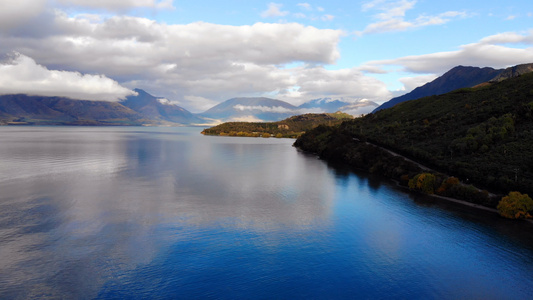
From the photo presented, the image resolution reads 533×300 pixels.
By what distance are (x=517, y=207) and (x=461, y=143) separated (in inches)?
1476

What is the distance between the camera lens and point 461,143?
91.4m

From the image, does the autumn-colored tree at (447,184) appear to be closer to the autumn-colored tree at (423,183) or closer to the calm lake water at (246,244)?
the autumn-colored tree at (423,183)

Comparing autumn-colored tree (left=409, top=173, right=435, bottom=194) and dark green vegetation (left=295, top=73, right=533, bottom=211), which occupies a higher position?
dark green vegetation (left=295, top=73, right=533, bottom=211)

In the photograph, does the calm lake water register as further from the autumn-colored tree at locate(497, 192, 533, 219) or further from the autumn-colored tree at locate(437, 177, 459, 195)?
the autumn-colored tree at locate(437, 177, 459, 195)

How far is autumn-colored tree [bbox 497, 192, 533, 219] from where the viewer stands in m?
57.2

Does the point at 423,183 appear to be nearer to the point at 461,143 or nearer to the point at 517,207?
the point at 517,207

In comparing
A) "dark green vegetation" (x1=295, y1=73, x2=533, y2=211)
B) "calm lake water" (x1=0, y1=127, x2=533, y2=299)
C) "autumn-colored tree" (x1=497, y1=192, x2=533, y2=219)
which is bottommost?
"calm lake water" (x1=0, y1=127, x2=533, y2=299)

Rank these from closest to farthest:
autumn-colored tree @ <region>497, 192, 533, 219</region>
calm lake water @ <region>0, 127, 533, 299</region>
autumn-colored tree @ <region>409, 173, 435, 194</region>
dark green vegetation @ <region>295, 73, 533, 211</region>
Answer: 1. calm lake water @ <region>0, 127, 533, 299</region>
2. autumn-colored tree @ <region>497, 192, 533, 219</region>
3. dark green vegetation @ <region>295, 73, 533, 211</region>
4. autumn-colored tree @ <region>409, 173, 435, 194</region>

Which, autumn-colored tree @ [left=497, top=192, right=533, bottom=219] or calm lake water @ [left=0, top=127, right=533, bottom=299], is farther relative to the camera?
autumn-colored tree @ [left=497, top=192, right=533, bottom=219]

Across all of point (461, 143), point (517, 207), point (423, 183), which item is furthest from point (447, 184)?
point (461, 143)

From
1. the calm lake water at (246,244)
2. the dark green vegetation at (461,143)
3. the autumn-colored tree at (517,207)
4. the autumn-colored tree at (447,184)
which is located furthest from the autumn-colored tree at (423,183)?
the autumn-colored tree at (517,207)

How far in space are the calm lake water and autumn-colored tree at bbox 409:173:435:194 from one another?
3.96 m

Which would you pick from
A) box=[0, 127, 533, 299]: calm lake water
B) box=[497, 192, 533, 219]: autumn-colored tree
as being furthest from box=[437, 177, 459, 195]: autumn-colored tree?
box=[497, 192, 533, 219]: autumn-colored tree

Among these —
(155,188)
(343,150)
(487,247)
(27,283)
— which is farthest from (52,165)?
(487,247)
